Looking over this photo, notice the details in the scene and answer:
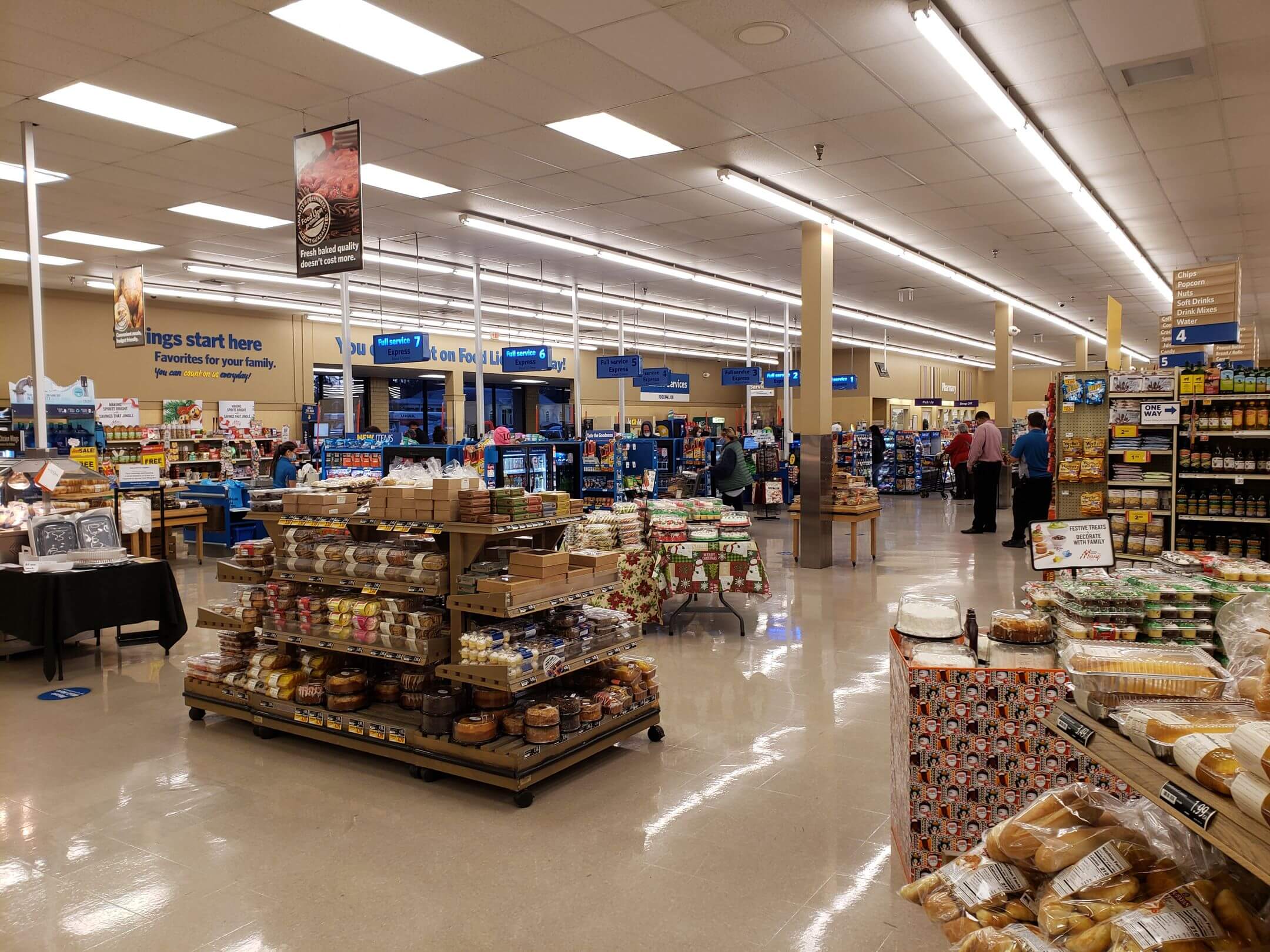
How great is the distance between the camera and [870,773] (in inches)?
170

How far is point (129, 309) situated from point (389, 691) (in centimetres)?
873

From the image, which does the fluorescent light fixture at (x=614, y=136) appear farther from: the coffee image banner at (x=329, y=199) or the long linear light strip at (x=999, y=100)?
the long linear light strip at (x=999, y=100)

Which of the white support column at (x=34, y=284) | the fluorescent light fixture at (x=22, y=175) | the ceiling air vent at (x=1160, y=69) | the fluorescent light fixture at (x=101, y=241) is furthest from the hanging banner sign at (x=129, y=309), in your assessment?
the ceiling air vent at (x=1160, y=69)

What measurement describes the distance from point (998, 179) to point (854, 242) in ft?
9.66

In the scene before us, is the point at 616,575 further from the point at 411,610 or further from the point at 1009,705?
the point at 1009,705

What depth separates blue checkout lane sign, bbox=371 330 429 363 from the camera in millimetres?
12180

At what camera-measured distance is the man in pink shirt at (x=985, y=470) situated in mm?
13086

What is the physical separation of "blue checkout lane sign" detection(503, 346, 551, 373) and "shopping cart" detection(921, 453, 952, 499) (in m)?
11.4

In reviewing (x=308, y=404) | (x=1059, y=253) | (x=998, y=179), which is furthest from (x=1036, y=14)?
(x=308, y=404)

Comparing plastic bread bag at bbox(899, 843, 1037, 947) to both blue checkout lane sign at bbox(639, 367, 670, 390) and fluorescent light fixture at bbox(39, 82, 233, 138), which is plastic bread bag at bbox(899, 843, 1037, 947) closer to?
fluorescent light fixture at bbox(39, 82, 233, 138)

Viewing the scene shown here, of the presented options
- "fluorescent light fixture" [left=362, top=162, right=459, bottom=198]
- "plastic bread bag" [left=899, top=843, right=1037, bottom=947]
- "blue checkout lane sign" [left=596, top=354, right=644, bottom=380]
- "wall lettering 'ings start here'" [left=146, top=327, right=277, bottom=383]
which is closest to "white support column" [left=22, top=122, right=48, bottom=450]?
"fluorescent light fixture" [left=362, top=162, right=459, bottom=198]

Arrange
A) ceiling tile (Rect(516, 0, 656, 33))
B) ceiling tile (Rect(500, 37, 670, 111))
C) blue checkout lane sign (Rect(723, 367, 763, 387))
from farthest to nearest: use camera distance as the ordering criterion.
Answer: blue checkout lane sign (Rect(723, 367, 763, 387)) → ceiling tile (Rect(500, 37, 670, 111)) → ceiling tile (Rect(516, 0, 656, 33))

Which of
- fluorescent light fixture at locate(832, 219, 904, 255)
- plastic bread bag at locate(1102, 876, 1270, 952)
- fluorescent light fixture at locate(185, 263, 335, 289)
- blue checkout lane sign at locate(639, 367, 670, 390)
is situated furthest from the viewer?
blue checkout lane sign at locate(639, 367, 670, 390)

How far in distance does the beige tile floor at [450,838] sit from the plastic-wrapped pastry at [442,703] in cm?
36
